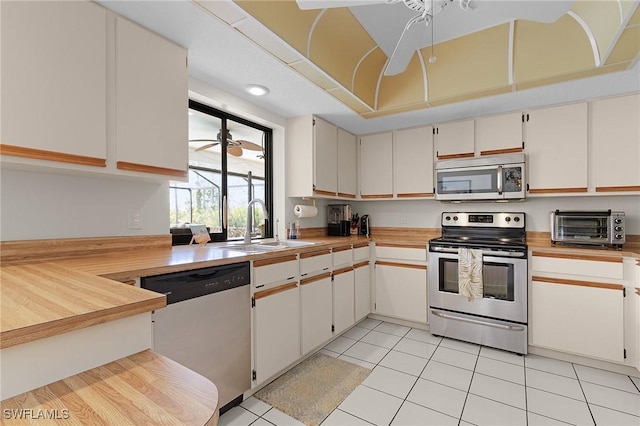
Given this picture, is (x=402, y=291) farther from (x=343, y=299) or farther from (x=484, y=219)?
(x=484, y=219)

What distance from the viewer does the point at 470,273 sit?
280 cm

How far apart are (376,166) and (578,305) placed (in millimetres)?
2320

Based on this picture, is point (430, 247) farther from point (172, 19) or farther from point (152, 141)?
point (172, 19)

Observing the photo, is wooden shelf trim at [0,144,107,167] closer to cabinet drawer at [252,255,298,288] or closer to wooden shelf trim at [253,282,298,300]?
cabinet drawer at [252,255,298,288]

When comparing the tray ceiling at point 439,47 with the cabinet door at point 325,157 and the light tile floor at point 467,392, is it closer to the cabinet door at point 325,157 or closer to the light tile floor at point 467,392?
the cabinet door at point 325,157

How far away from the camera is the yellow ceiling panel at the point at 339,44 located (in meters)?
2.10

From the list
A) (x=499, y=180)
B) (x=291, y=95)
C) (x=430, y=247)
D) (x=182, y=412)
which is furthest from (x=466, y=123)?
(x=182, y=412)

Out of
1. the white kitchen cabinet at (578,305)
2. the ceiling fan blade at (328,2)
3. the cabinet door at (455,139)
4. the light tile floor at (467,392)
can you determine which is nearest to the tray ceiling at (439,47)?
the ceiling fan blade at (328,2)

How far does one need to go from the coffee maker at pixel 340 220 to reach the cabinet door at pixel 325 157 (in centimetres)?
34

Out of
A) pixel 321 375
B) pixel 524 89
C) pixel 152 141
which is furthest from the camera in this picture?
pixel 524 89

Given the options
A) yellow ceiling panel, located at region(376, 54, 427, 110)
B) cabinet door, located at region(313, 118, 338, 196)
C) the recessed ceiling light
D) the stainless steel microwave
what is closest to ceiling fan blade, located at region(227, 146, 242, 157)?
the recessed ceiling light

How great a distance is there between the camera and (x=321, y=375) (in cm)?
226

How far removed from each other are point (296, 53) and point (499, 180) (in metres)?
2.27

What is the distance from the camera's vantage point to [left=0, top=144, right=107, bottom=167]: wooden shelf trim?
4.15 ft
